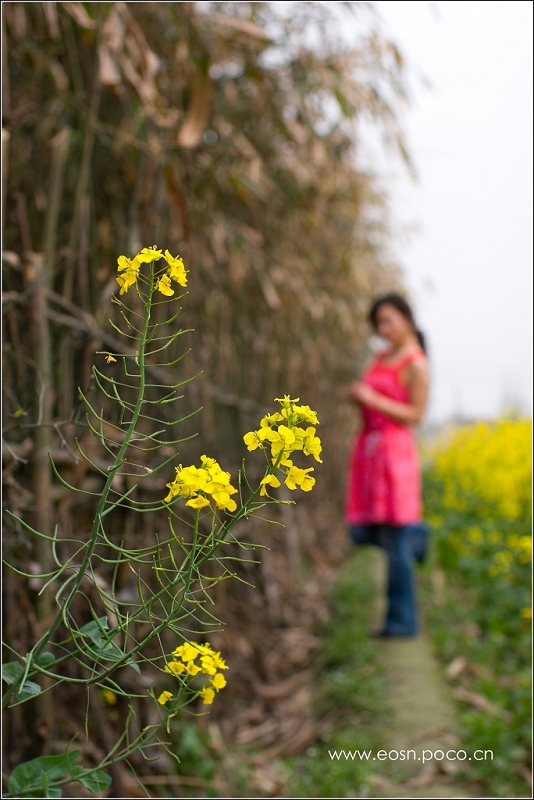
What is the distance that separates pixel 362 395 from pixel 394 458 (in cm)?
29

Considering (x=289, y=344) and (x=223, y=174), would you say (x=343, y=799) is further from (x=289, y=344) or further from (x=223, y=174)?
(x=289, y=344)

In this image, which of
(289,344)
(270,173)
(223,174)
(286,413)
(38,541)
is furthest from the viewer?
(289,344)

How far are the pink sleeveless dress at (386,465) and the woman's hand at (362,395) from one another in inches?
4.1

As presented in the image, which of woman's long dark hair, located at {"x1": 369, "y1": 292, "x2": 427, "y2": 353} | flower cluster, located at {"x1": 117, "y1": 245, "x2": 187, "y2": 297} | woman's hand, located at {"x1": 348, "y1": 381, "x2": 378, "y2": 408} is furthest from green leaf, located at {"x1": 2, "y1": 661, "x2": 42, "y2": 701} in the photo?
woman's long dark hair, located at {"x1": 369, "y1": 292, "x2": 427, "y2": 353}

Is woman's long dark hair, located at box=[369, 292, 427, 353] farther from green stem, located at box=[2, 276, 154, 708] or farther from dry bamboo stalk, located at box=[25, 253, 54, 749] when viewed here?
green stem, located at box=[2, 276, 154, 708]

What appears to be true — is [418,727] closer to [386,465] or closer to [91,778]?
[386,465]

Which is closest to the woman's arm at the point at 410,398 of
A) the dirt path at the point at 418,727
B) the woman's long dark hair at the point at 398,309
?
the woman's long dark hair at the point at 398,309

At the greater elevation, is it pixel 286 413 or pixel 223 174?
pixel 223 174

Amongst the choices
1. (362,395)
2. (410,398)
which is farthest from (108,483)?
(410,398)

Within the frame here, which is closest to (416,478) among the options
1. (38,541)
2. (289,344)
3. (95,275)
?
(289,344)

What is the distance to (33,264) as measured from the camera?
56.5 inches

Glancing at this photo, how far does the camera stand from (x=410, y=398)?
2.82 m

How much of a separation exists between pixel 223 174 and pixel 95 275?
57 cm

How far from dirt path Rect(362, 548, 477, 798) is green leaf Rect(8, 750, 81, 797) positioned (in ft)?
3.16
